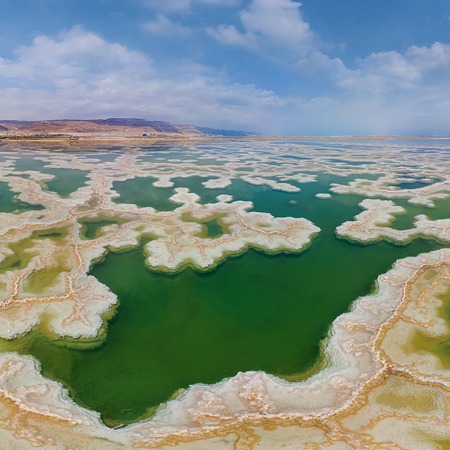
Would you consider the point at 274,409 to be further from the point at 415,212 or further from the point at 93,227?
the point at 415,212

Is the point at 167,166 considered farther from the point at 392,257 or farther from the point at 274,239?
the point at 392,257

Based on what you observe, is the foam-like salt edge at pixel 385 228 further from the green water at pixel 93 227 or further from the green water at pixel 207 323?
the green water at pixel 93 227

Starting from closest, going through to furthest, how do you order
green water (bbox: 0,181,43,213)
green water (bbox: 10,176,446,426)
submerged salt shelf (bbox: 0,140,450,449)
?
submerged salt shelf (bbox: 0,140,450,449) < green water (bbox: 10,176,446,426) < green water (bbox: 0,181,43,213)

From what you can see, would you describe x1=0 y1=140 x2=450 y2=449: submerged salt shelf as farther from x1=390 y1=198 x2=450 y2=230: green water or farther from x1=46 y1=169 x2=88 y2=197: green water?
x1=46 y1=169 x2=88 y2=197: green water

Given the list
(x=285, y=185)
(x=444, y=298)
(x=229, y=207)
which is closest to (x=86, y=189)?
(x=229, y=207)

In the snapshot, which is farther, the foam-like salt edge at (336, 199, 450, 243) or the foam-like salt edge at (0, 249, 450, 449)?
the foam-like salt edge at (336, 199, 450, 243)

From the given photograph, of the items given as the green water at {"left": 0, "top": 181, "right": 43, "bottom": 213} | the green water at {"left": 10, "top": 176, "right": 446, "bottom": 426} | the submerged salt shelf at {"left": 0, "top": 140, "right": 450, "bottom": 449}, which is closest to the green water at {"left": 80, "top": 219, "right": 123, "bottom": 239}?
the submerged salt shelf at {"left": 0, "top": 140, "right": 450, "bottom": 449}

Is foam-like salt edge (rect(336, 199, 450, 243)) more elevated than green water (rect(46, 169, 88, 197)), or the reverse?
green water (rect(46, 169, 88, 197))
